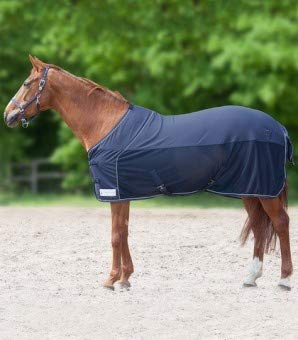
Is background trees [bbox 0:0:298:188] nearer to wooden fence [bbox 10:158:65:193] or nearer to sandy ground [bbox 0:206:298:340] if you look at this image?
wooden fence [bbox 10:158:65:193]

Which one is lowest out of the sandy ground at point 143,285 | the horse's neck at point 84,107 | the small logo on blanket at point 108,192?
the sandy ground at point 143,285

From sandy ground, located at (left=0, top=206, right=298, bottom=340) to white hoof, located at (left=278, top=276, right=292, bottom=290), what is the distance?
69 millimetres

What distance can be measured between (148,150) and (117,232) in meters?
0.68

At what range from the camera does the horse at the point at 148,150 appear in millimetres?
7848

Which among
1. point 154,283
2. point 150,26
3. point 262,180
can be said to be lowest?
point 154,283

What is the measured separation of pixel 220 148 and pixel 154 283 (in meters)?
1.29

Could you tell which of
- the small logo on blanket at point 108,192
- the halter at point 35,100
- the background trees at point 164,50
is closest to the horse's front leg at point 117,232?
the small logo on blanket at point 108,192

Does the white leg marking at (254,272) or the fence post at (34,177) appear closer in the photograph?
the white leg marking at (254,272)

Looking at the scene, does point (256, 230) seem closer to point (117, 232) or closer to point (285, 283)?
point (285, 283)

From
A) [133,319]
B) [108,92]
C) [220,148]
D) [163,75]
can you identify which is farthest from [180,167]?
[163,75]

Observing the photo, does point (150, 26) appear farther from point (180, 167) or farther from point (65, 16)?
point (180, 167)

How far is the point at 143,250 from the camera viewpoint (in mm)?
9750

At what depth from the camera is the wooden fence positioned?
25.5 m

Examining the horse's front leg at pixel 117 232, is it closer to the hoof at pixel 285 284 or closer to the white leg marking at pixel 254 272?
the white leg marking at pixel 254 272
